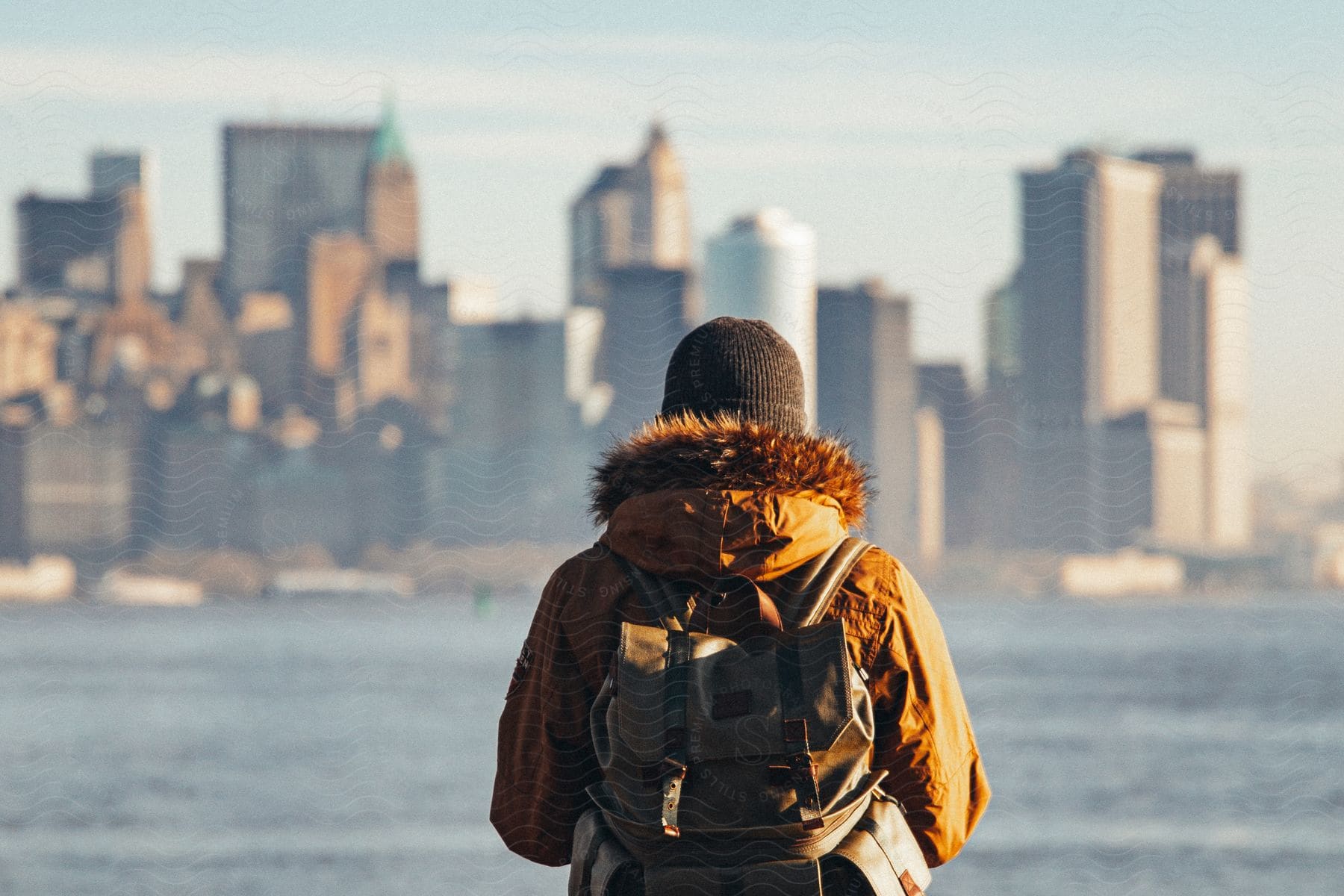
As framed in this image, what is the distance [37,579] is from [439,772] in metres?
69.3

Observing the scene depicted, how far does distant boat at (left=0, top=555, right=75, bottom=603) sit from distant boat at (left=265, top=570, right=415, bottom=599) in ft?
29.5

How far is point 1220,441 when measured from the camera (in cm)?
8275

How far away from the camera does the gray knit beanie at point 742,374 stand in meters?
2.28

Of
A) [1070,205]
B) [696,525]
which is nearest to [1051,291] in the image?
[1070,205]

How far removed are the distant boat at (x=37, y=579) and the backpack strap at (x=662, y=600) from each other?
9345 cm

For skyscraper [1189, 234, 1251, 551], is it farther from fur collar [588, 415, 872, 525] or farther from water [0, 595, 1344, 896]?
fur collar [588, 415, 872, 525]

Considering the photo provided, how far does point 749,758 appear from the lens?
83.7 inches

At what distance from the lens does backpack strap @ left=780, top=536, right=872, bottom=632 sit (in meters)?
2.15

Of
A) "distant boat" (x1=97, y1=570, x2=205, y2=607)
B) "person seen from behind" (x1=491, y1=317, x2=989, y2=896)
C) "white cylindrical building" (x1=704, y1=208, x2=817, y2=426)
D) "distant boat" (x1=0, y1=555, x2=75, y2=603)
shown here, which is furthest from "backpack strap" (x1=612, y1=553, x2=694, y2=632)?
"distant boat" (x1=97, y1=570, x2=205, y2=607)

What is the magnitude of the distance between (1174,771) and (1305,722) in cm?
1001

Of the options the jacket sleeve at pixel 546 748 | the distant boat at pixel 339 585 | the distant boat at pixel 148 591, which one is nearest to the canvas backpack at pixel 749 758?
the jacket sleeve at pixel 546 748

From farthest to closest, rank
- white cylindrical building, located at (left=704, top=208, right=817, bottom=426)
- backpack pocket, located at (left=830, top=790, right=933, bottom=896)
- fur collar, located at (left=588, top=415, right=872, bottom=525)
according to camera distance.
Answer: white cylindrical building, located at (left=704, top=208, right=817, bottom=426), fur collar, located at (left=588, top=415, right=872, bottom=525), backpack pocket, located at (left=830, top=790, right=933, bottom=896)

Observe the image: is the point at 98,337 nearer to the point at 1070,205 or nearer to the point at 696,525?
the point at 1070,205

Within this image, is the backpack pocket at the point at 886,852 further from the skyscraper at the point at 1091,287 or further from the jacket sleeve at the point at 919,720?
the skyscraper at the point at 1091,287
